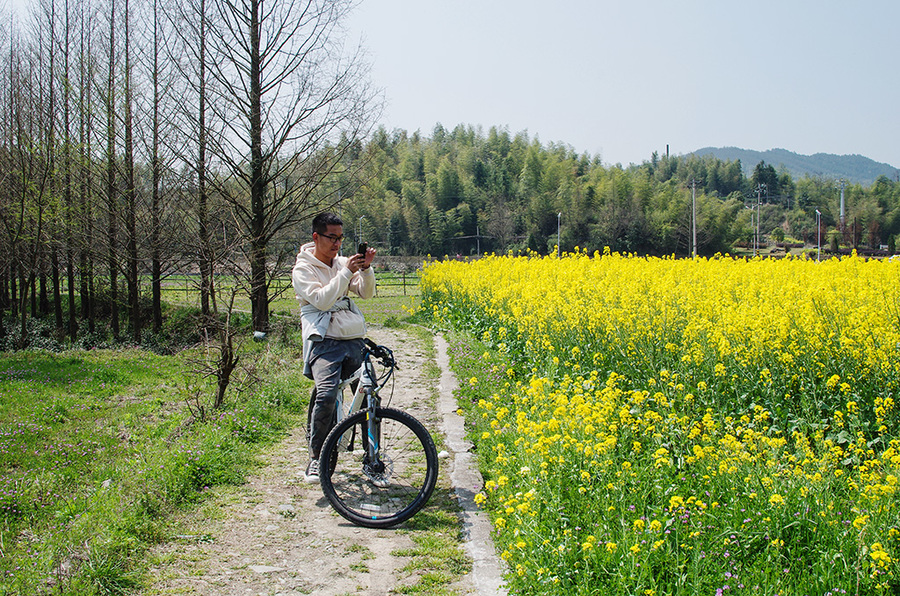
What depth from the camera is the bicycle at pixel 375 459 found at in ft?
14.7

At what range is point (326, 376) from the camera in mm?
4793

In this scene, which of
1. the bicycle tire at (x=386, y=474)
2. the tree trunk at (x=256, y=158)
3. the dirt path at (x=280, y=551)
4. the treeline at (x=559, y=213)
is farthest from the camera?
the treeline at (x=559, y=213)

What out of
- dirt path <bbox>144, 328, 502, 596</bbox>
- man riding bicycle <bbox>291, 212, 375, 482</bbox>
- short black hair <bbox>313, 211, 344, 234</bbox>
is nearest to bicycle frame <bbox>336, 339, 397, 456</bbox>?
man riding bicycle <bbox>291, 212, 375, 482</bbox>

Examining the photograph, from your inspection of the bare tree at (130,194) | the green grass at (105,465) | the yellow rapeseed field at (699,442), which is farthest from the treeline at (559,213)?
the yellow rapeseed field at (699,442)

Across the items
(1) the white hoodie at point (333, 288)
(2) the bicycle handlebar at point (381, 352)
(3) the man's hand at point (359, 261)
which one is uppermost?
(3) the man's hand at point (359, 261)

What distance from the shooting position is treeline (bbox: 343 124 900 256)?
87562mm

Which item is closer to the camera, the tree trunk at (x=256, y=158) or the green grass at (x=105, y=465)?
the green grass at (x=105, y=465)

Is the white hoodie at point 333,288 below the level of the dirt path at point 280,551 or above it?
above

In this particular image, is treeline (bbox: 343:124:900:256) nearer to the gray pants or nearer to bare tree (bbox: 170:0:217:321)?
bare tree (bbox: 170:0:217:321)

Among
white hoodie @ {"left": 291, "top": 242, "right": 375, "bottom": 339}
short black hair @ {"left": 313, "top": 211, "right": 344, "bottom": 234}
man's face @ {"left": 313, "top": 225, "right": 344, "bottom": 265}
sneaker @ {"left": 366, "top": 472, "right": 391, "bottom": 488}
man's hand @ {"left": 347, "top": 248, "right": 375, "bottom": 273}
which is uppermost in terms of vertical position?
short black hair @ {"left": 313, "top": 211, "right": 344, "bottom": 234}

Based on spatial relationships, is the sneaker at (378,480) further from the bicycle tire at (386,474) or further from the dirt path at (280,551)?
the dirt path at (280,551)

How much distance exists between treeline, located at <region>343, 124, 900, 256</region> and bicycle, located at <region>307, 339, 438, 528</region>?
64.8 m

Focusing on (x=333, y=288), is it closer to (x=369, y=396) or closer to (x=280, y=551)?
(x=369, y=396)

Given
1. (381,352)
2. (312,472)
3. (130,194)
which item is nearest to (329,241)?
(381,352)
